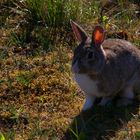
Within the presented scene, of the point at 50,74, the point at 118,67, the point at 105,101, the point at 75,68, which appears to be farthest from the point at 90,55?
the point at 50,74

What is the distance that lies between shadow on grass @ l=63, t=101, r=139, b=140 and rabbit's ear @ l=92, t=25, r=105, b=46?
66 cm

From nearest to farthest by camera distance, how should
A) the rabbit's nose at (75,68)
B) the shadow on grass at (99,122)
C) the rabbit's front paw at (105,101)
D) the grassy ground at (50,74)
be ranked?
the rabbit's nose at (75,68), the shadow on grass at (99,122), the grassy ground at (50,74), the rabbit's front paw at (105,101)

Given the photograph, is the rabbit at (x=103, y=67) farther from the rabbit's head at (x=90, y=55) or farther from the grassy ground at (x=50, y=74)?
the grassy ground at (x=50, y=74)

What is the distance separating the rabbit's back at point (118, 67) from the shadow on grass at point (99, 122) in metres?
0.20

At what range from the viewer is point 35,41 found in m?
6.62

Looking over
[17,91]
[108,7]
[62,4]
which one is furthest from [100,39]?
[108,7]

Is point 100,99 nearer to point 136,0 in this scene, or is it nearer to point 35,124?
point 35,124

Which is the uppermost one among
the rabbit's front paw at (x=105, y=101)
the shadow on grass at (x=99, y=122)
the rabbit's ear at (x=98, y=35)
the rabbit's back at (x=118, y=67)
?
the rabbit's ear at (x=98, y=35)

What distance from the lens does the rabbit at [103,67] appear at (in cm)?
509

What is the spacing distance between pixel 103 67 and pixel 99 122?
1.65 feet

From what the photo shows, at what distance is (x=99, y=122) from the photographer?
5.32 metres

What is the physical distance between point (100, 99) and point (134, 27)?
1482 mm

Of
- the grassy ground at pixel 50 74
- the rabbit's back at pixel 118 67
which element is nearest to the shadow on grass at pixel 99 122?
the grassy ground at pixel 50 74

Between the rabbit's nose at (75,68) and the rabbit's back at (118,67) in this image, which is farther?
the rabbit's back at (118,67)
